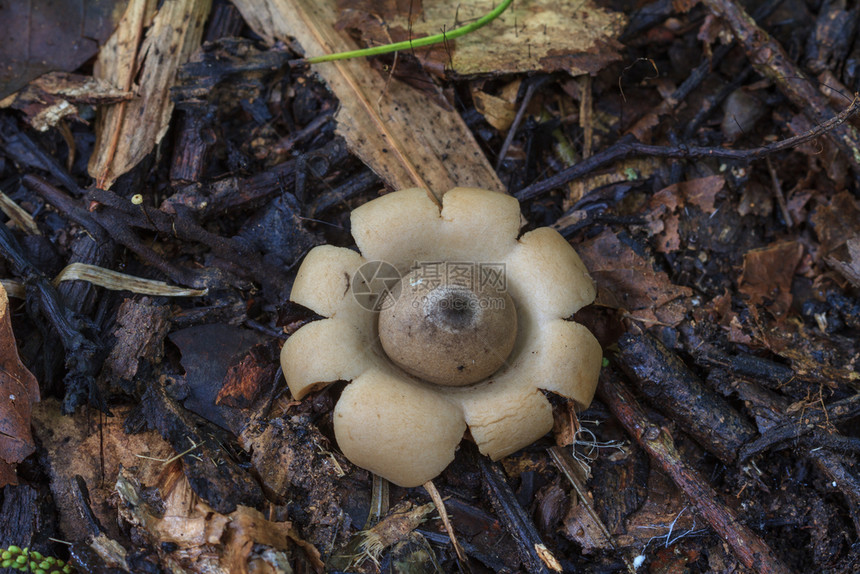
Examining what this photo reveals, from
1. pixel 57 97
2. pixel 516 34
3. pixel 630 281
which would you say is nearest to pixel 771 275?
pixel 630 281

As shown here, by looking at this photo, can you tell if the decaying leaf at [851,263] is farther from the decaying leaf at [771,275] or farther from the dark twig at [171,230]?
the dark twig at [171,230]

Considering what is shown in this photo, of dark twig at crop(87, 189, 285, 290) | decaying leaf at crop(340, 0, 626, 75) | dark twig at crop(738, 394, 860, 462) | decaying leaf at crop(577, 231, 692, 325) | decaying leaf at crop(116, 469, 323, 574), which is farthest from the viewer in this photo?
decaying leaf at crop(340, 0, 626, 75)

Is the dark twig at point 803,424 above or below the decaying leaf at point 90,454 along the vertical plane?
below

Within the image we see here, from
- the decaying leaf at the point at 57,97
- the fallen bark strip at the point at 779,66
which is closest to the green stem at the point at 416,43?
the decaying leaf at the point at 57,97

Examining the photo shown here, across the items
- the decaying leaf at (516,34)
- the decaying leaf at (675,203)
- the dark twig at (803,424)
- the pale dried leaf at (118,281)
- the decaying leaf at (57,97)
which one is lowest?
the dark twig at (803,424)

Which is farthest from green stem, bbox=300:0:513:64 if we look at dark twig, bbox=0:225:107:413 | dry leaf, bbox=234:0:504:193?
dark twig, bbox=0:225:107:413

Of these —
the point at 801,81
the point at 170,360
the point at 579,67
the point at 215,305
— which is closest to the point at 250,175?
the point at 215,305

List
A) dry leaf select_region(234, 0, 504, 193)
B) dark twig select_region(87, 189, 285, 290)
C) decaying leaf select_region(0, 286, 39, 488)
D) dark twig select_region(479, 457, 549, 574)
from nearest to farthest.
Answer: decaying leaf select_region(0, 286, 39, 488) < dark twig select_region(479, 457, 549, 574) < dark twig select_region(87, 189, 285, 290) < dry leaf select_region(234, 0, 504, 193)

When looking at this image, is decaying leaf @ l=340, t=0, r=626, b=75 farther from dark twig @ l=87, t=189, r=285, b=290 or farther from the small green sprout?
the small green sprout
